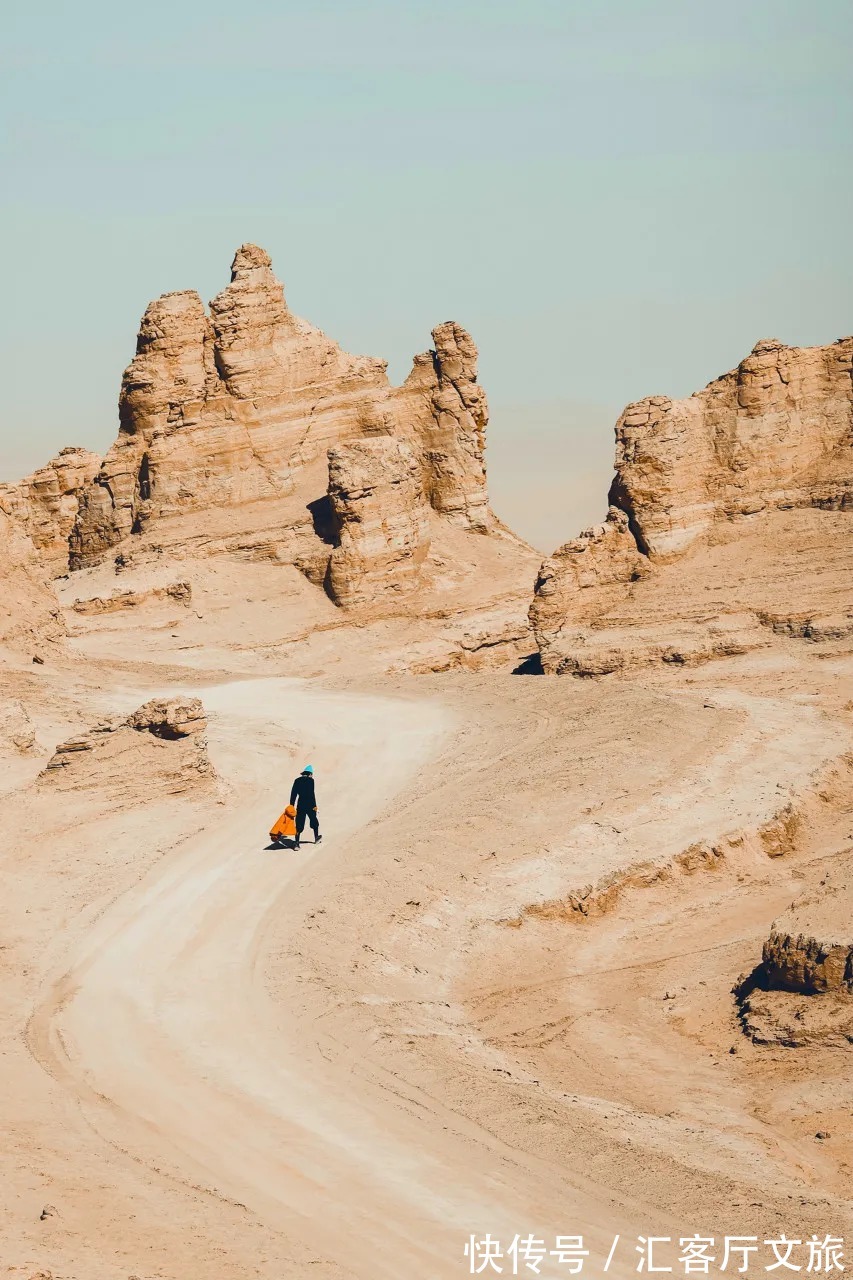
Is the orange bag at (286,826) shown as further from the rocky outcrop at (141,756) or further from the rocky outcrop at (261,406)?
the rocky outcrop at (261,406)

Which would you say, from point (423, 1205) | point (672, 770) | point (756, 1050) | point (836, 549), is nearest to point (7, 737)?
point (672, 770)

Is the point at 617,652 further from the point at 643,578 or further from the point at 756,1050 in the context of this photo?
the point at 756,1050

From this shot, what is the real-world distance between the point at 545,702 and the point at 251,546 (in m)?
18.5

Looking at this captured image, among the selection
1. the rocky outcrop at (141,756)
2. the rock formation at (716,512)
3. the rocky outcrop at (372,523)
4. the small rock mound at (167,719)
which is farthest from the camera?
the rocky outcrop at (372,523)

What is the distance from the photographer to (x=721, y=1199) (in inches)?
441

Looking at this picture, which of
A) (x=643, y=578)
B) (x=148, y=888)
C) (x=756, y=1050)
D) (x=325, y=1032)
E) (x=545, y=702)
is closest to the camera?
(x=325, y=1032)

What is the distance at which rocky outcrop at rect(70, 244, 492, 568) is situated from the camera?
48.5 m

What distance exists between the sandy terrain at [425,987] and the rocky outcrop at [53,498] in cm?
2268

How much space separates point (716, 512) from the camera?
36.6m

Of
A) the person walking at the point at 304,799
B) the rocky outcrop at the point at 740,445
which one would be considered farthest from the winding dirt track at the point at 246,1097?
the rocky outcrop at the point at 740,445

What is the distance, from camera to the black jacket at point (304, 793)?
21.6 m

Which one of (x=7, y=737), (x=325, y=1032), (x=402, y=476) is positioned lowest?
(x=325, y=1032)

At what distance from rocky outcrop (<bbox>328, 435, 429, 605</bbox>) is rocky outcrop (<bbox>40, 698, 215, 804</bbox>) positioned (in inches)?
838

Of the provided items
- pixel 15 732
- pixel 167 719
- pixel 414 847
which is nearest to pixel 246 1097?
pixel 414 847
